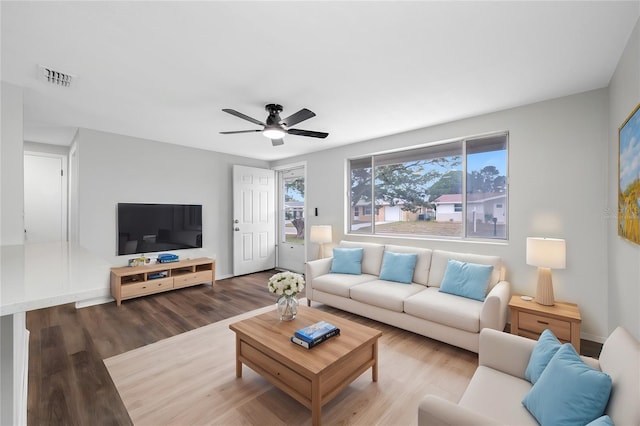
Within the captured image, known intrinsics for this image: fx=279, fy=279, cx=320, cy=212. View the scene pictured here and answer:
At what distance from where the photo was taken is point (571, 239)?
272cm

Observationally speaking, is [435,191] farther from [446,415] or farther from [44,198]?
[44,198]

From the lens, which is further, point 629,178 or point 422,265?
point 422,265

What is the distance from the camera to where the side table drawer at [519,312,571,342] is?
7.71 feet

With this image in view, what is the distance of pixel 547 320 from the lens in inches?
95.3

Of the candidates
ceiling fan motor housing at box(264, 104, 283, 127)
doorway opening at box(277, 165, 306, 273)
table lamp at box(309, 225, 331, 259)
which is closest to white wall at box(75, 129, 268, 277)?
doorway opening at box(277, 165, 306, 273)

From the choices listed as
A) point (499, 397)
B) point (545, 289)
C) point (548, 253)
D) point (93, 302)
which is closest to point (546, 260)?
point (548, 253)

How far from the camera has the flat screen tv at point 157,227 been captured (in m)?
4.20

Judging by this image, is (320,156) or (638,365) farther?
(320,156)

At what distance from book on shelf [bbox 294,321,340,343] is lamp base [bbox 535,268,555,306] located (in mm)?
1956

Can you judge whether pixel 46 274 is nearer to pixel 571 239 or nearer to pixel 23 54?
pixel 23 54

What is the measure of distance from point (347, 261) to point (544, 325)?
7.20ft

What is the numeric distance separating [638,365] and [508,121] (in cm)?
278

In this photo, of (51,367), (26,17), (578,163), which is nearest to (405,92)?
(578,163)

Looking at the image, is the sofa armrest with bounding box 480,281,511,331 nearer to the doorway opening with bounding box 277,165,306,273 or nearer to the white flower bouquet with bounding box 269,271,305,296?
the white flower bouquet with bounding box 269,271,305,296
